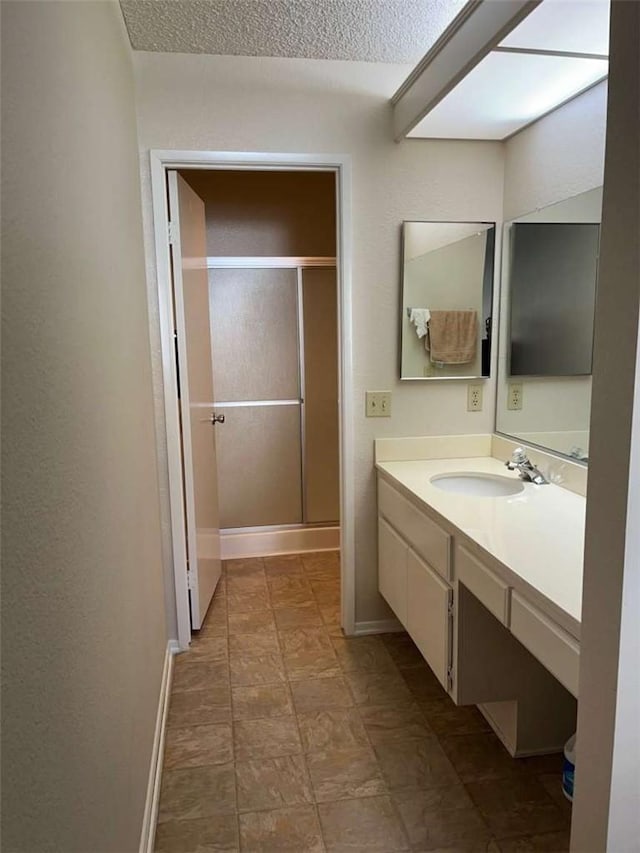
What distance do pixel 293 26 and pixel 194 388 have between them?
1513 mm

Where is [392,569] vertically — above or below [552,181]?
below

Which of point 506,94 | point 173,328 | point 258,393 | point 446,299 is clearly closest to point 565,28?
point 506,94

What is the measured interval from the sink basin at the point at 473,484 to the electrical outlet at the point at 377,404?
410mm

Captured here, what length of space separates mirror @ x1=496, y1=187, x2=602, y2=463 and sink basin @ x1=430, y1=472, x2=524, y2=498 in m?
0.23

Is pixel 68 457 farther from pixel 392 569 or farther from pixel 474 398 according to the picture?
pixel 474 398

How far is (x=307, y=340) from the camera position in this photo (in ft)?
12.5

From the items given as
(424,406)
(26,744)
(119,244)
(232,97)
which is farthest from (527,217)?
(26,744)

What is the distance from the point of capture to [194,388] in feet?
9.07

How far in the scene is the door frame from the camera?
2.39 metres

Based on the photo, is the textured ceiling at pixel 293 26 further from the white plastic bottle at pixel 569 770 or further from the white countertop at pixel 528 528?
the white plastic bottle at pixel 569 770

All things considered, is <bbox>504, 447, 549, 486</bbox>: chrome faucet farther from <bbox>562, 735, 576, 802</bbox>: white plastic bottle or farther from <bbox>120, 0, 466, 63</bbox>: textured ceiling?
<bbox>120, 0, 466, 63</bbox>: textured ceiling

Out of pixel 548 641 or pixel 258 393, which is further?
pixel 258 393

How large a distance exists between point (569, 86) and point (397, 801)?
2.41m

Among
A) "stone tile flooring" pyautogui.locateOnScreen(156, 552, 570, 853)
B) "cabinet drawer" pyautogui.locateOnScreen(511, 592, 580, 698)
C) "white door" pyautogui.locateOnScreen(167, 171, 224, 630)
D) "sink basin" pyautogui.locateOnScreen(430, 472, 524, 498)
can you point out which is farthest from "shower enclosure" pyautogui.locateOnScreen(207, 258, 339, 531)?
"cabinet drawer" pyautogui.locateOnScreen(511, 592, 580, 698)
